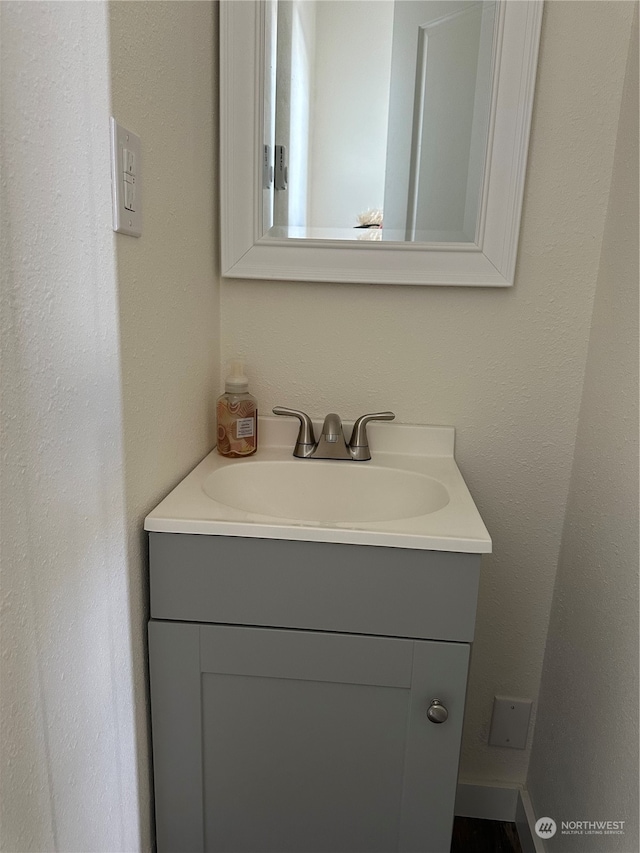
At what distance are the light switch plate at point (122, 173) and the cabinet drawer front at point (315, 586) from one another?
38 centimetres

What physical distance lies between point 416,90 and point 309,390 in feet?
1.86

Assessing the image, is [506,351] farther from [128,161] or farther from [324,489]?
[128,161]

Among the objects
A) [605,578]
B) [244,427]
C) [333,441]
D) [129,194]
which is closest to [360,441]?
[333,441]

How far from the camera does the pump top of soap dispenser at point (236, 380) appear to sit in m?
1.02

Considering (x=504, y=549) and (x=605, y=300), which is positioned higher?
(x=605, y=300)

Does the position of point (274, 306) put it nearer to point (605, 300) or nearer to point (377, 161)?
point (377, 161)

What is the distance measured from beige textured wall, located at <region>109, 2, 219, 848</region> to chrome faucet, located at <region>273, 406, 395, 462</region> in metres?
0.18

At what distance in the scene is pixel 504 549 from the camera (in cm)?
114

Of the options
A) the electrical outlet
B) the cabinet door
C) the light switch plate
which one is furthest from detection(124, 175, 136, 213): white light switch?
the electrical outlet

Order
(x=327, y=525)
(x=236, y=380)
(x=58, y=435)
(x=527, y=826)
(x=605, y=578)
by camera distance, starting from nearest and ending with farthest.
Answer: (x=58, y=435) → (x=327, y=525) → (x=605, y=578) → (x=236, y=380) → (x=527, y=826)

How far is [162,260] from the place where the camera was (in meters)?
0.78

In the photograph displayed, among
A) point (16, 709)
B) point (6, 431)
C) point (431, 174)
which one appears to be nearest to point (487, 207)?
point (431, 174)

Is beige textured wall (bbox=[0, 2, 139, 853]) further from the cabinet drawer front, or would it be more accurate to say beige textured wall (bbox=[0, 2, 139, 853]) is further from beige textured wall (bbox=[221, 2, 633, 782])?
beige textured wall (bbox=[221, 2, 633, 782])

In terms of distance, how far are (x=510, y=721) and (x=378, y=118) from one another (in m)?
1.21
